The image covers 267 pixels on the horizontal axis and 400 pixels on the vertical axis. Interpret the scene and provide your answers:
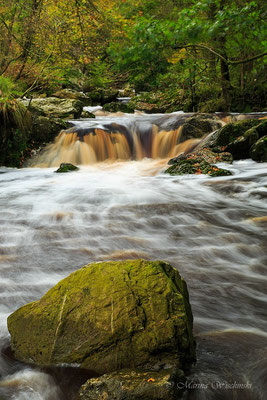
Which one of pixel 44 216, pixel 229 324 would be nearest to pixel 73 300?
pixel 229 324

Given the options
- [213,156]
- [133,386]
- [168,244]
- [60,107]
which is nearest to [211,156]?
[213,156]

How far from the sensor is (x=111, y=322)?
2035mm

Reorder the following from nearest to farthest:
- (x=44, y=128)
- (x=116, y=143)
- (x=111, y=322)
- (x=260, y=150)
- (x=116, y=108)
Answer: (x=111, y=322) < (x=260, y=150) < (x=44, y=128) < (x=116, y=143) < (x=116, y=108)

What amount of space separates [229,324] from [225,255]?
148 cm

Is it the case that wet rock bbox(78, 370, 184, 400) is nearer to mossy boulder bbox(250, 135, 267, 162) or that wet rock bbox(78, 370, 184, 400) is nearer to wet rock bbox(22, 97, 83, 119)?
mossy boulder bbox(250, 135, 267, 162)

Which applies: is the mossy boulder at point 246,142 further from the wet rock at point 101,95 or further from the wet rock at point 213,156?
the wet rock at point 101,95

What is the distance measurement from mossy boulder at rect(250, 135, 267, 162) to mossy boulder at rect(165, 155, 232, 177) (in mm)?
1333

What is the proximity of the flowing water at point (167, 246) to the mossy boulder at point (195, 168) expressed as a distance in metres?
0.33

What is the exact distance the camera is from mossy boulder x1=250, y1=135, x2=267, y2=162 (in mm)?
8961

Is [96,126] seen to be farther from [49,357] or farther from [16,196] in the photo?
[49,357]

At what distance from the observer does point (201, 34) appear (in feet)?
15.0

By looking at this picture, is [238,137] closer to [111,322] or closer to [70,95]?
[111,322]

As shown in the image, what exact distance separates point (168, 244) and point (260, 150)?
5751mm

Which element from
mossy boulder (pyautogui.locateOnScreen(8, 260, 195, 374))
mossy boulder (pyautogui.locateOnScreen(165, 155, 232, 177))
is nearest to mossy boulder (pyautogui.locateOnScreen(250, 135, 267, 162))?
mossy boulder (pyautogui.locateOnScreen(165, 155, 232, 177))
